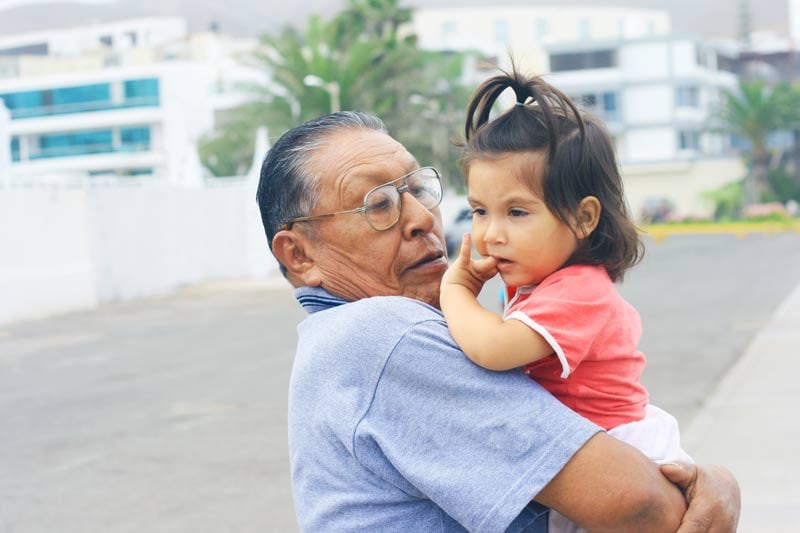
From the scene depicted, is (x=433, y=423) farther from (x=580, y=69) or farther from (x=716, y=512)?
(x=580, y=69)

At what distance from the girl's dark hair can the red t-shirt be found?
0.25 ft

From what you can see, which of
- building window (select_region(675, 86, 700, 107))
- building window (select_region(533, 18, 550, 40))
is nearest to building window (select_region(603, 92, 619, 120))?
building window (select_region(675, 86, 700, 107))

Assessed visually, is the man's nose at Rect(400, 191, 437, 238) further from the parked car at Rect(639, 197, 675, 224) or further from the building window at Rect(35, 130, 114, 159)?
the building window at Rect(35, 130, 114, 159)

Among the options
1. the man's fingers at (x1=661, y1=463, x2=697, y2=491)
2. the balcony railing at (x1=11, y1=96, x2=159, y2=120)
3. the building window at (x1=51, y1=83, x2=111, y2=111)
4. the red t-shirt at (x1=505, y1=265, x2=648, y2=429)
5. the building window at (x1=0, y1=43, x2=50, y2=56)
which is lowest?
the balcony railing at (x1=11, y1=96, x2=159, y2=120)

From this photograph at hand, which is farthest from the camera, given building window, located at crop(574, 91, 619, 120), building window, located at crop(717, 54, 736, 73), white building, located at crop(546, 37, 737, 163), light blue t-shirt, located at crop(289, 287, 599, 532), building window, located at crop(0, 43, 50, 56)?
building window, located at crop(0, 43, 50, 56)

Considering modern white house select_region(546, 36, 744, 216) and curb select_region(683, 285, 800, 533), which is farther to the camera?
modern white house select_region(546, 36, 744, 216)

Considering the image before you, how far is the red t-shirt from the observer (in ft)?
6.41

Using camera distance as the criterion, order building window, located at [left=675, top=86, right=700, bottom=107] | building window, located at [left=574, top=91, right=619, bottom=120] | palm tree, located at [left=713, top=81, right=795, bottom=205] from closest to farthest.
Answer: palm tree, located at [left=713, top=81, right=795, bottom=205], building window, located at [left=675, top=86, right=700, bottom=107], building window, located at [left=574, top=91, right=619, bottom=120]

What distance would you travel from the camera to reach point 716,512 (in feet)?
6.57

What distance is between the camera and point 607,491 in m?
1.85

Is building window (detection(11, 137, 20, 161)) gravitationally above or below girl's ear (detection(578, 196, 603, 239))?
below

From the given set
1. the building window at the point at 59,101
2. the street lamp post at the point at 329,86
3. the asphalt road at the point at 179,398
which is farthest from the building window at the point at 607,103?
the asphalt road at the point at 179,398

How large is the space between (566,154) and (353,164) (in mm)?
453

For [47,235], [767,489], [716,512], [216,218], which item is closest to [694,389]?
[767,489]
